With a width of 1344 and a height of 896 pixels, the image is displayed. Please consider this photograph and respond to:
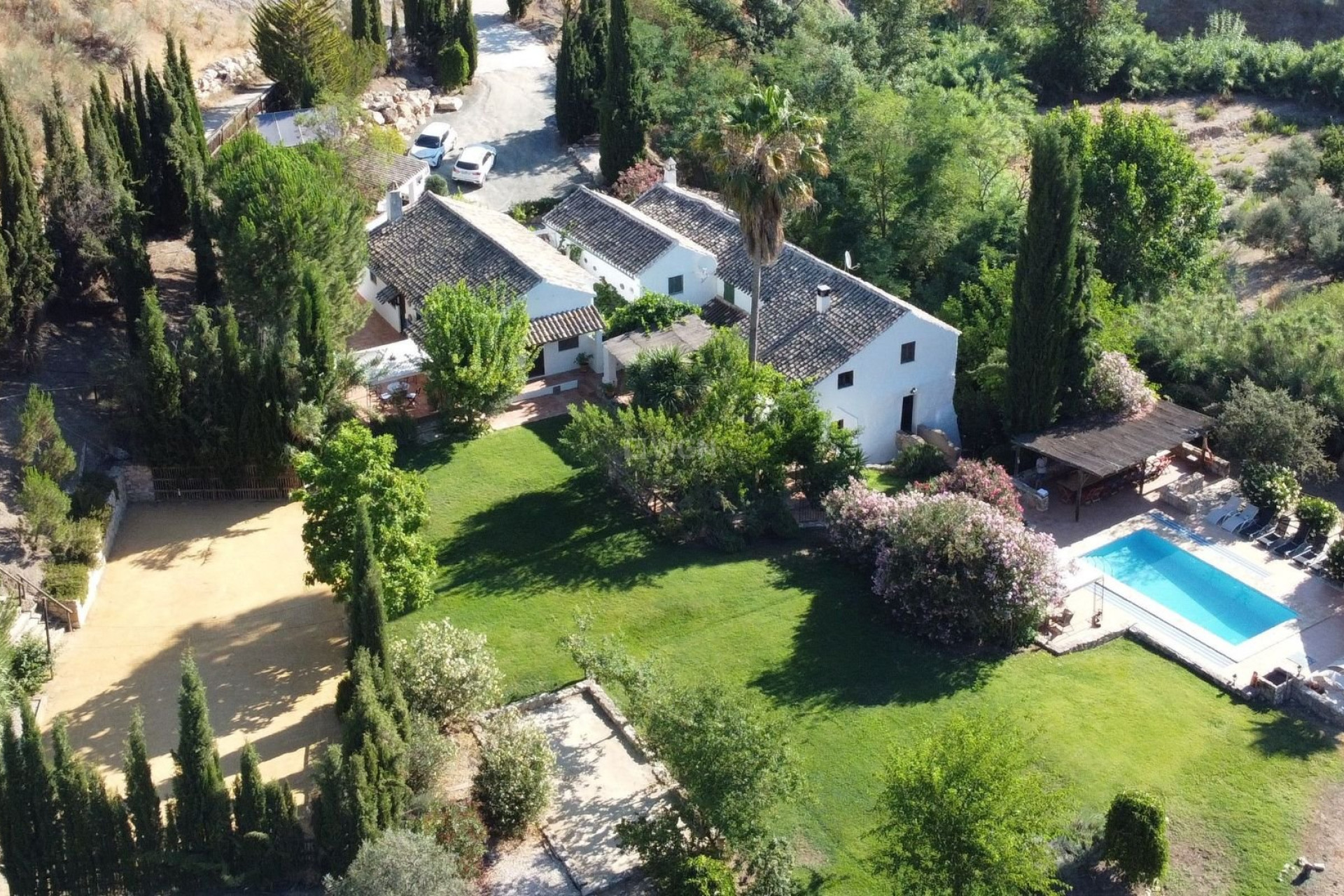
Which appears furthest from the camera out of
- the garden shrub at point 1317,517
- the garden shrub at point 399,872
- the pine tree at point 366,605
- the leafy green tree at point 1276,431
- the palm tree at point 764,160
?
the leafy green tree at point 1276,431

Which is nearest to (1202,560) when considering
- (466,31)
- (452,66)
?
(452,66)

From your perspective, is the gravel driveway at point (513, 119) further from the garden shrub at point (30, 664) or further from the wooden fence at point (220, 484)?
the garden shrub at point (30, 664)

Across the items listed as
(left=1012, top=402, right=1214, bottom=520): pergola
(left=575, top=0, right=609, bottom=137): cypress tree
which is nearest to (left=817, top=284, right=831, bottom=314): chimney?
(left=1012, top=402, right=1214, bottom=520): pergola

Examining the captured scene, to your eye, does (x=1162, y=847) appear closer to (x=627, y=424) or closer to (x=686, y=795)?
(x=686, y=795)

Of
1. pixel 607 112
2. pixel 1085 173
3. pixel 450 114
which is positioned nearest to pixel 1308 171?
pixel 1085 173

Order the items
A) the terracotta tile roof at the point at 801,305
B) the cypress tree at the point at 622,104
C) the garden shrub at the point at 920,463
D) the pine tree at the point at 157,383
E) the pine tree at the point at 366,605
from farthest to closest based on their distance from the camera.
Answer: the cypress tree at the point at 622,104, the terracotta tile roof at the point at 801,305, the garden shrub at the point at 920,463, the pine tree at the point at 157,383, the pine tree at the point at 366,605

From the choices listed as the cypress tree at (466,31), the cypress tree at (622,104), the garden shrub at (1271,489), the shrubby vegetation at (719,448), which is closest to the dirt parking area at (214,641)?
the shrubby vegetation at (719,448)
